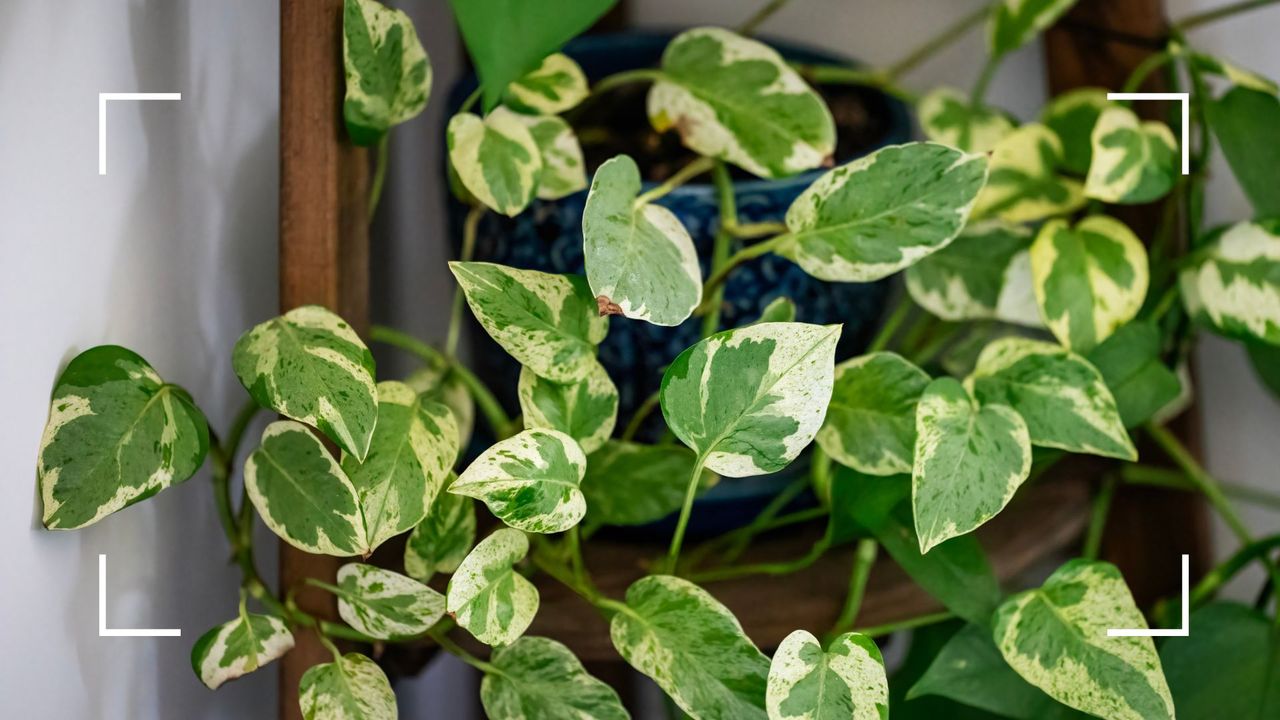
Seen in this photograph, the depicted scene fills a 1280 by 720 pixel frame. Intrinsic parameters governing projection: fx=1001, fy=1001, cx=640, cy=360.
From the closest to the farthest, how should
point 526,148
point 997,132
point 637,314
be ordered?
1. point 637,314
2. point 526,148
3. point 997,132

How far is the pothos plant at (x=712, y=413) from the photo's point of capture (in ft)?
1.26

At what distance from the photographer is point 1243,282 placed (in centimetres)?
53

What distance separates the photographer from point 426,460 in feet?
1.37

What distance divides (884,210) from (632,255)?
122mm

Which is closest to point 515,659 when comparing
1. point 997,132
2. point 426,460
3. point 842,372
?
point 426,460

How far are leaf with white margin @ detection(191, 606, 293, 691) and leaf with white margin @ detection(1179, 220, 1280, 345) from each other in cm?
50

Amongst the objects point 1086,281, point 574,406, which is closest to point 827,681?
point 574,406

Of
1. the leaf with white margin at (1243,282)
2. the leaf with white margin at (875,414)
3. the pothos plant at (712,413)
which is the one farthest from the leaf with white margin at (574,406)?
the leaf with white margin at (1243,282)

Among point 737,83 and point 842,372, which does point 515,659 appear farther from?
point 737,83

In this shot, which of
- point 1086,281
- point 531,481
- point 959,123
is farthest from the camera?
point 959,123

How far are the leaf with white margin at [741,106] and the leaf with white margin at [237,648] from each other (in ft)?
1.02

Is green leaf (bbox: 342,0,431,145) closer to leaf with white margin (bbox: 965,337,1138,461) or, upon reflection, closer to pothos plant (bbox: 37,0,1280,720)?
pothos plant (bbox: 37,0,1280,720)

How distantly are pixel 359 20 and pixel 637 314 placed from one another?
186 mm

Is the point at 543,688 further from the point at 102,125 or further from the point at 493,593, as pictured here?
the point at 102,125
